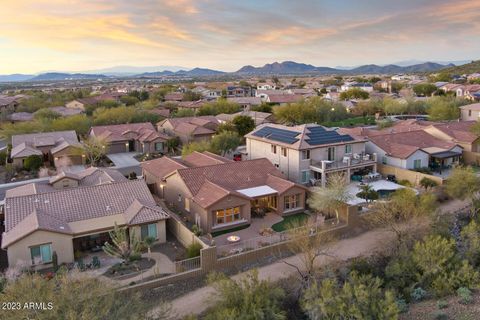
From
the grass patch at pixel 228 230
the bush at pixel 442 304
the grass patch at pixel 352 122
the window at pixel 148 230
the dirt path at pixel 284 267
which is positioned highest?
the grass patch at pixel 352 122

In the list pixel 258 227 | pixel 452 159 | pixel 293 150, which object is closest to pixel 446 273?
pixel 258 227

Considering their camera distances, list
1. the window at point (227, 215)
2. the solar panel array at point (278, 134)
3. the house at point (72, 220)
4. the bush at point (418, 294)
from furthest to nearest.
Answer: the solar panel array at point (278, 134) → the window at point (227, 215) → the house at point (72, 220) → the bush at point (418, 294)

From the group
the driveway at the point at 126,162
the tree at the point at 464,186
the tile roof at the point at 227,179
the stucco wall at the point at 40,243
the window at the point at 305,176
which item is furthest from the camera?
the driveway at the point at 126,162

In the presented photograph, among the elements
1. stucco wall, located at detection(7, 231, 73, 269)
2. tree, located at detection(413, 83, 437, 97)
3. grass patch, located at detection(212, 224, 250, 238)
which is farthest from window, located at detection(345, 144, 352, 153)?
tree, located at detection(413, 83, 437, 97)

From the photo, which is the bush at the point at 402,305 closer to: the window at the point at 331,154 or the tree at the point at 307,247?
the tree at the point at 307,247

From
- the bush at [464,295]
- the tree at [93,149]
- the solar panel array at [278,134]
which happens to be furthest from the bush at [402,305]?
the tree at [93,149]

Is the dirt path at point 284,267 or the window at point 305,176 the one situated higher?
the window at point 305,176

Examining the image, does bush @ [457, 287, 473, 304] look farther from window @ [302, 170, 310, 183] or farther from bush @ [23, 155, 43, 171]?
bush @ [23, 155, 43, 171]
